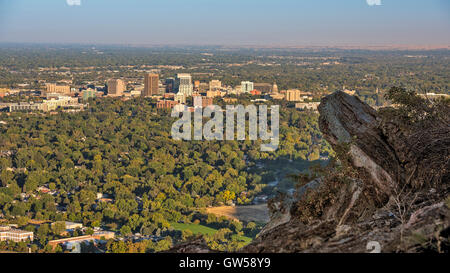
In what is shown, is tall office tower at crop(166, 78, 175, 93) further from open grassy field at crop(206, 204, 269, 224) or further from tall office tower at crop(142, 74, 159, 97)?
open grassy field at crop(206, 204, 269, 224)

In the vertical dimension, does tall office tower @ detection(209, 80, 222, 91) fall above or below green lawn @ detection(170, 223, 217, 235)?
above

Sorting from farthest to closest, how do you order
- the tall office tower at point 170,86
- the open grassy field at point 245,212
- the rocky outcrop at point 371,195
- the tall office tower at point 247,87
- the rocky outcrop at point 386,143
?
the tall office tower at point 170,86, the tall office tower at point 247,87, the open grassy field at point 245,212, the rocky outcrop at point 386,143, the rocky outcrop at point 371,195

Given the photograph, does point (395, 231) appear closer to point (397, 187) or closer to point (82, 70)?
point (397, 187)

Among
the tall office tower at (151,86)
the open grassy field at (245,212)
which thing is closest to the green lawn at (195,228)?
the open grassy field at (245,212)

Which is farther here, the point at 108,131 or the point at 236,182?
the point at 108,131

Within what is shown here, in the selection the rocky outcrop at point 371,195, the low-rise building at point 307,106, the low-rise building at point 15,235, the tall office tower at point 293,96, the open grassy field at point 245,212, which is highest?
the rocky outcrop at point 371,195

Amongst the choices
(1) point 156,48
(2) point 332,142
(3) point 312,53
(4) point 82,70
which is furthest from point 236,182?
(1) point 156,48

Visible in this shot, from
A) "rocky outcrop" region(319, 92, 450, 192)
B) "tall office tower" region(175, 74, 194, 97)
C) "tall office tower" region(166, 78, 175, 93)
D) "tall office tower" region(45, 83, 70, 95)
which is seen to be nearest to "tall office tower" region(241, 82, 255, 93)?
"tall office tower" region(175, 74, 194, 97)

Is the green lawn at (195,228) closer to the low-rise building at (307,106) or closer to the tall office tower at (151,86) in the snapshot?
the low-rise building at (307,106)
